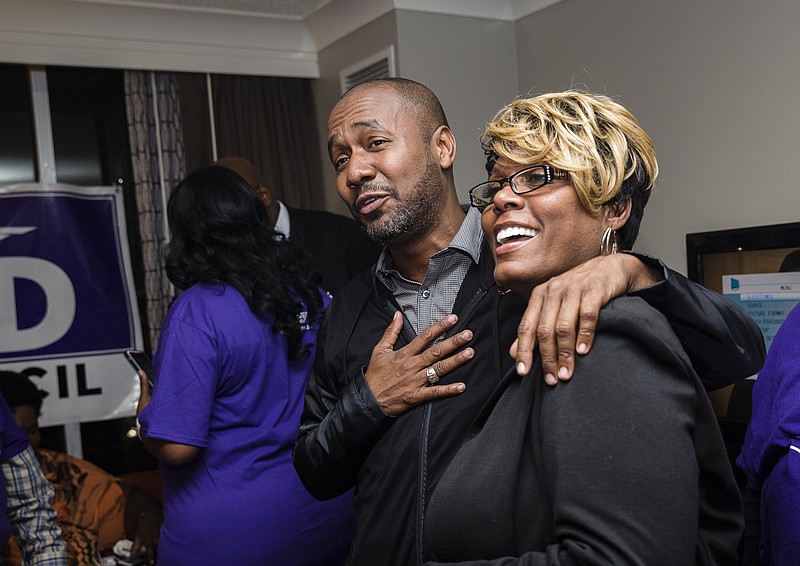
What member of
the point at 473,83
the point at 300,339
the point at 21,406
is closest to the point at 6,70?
the point at 21,406

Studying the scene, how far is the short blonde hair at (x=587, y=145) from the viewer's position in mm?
977

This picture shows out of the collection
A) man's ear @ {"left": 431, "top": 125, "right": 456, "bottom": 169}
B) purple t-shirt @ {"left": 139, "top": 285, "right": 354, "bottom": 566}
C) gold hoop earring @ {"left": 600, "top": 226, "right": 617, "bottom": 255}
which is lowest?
purple t-shirt @ {"left": 139, "top": 285, "right": 354, "bottom": 566}

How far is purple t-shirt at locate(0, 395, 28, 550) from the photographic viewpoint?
172 centimetres

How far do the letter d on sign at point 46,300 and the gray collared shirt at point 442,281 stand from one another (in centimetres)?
302

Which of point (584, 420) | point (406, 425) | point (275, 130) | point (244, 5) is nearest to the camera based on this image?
point (584, 420)

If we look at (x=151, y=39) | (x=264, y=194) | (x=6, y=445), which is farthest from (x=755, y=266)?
(x=151, y=39)

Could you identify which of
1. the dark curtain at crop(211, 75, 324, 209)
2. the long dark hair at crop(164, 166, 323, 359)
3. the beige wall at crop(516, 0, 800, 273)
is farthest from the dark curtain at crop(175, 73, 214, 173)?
the long dark hair at crop(164, 166, 323, 359)

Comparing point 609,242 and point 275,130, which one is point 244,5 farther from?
A: point 609,242

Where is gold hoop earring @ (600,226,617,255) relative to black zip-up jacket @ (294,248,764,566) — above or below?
above

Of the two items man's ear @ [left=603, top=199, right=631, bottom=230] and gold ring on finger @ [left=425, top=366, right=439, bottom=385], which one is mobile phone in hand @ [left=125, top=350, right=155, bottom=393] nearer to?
gold ring on finger @ [left=425, top=366, right=439, bottom=385]

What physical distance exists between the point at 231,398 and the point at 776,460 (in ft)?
3.94

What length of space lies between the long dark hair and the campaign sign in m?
2.26

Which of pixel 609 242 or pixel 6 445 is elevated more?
pixel 609 242

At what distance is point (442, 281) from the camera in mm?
1412
